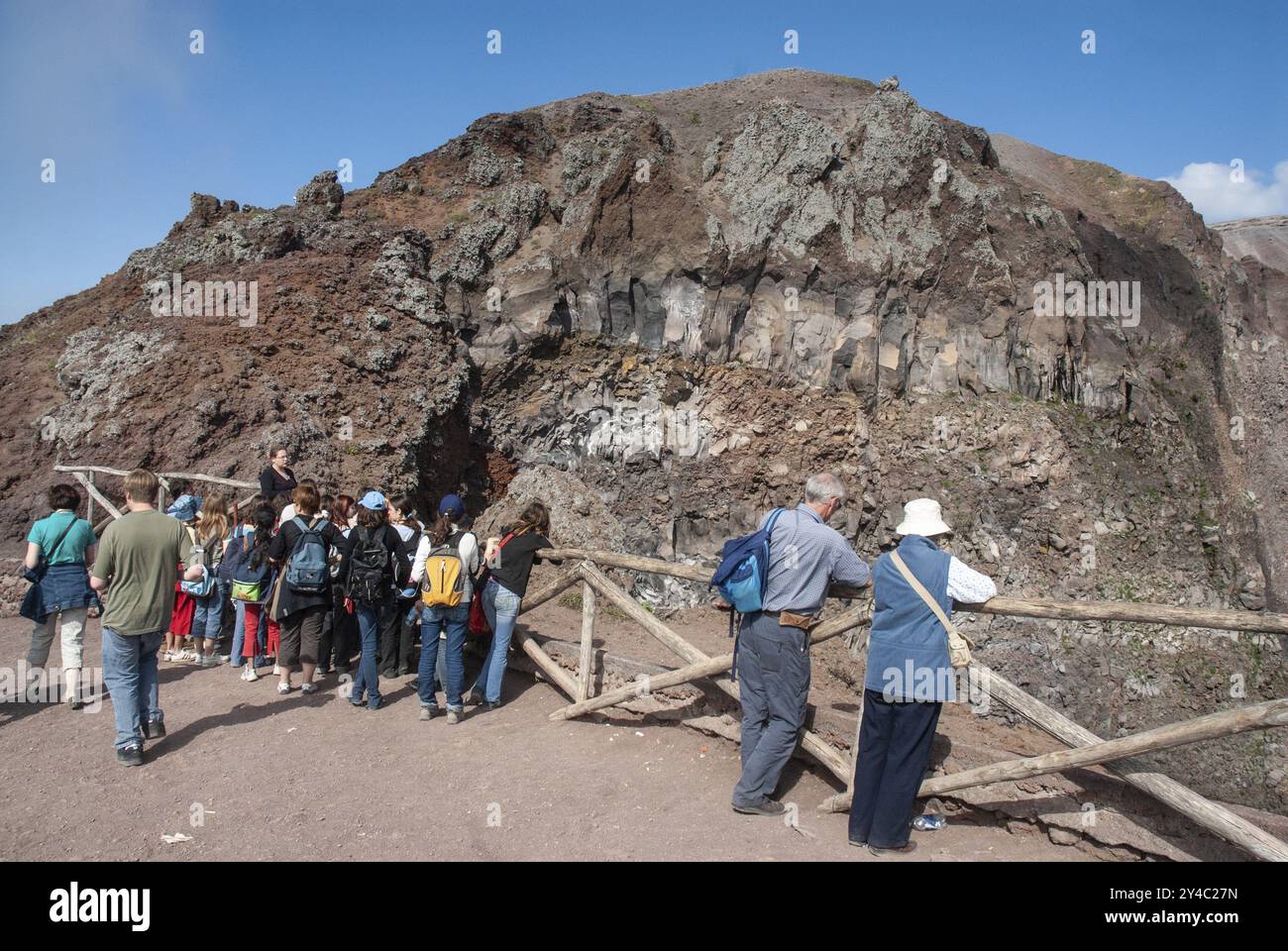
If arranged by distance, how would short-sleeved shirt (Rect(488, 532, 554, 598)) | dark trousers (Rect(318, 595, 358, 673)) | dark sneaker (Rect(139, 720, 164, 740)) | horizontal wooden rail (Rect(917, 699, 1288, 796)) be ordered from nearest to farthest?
horizontal wooden rail (Rect(917, 699, 1288, 796)) < dark sneaker (Rect(139, 720, 164, 740)) < short-sleeved shirt (Rect(488, 532, 554, 598)) < dark trousers (Rect(318, 595, 358, 673))

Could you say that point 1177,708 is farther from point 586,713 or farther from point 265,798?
point 265,798

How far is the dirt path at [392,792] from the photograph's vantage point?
4.54 meters

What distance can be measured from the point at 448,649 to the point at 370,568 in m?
0.98

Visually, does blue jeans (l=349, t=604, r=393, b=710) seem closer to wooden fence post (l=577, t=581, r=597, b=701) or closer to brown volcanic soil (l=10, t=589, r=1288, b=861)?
brown volcanic soil (l=10, t=589, r=1288, b=861)

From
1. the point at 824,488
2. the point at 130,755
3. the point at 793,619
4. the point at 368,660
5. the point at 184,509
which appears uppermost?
the point at 824,488

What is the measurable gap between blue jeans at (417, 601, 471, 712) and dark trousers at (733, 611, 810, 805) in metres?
2.64

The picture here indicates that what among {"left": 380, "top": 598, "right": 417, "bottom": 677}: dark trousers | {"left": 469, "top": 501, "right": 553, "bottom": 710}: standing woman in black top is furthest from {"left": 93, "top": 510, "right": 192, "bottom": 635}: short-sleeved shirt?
{"left": 469, "top": 501, "right": 553, "bottom": 710}: standing woman in black top

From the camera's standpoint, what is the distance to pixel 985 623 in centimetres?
1459

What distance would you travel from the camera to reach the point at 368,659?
6.67 m

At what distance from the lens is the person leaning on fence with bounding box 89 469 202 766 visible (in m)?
5.41

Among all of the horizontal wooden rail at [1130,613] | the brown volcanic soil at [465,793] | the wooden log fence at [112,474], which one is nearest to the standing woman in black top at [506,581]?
the brown volcanic soil at [465,793]

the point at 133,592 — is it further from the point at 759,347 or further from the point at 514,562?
the point at 759,347

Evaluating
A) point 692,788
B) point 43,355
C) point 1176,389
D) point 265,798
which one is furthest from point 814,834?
point 1176,389

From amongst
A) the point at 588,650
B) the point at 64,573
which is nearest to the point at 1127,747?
the point at 588,650
